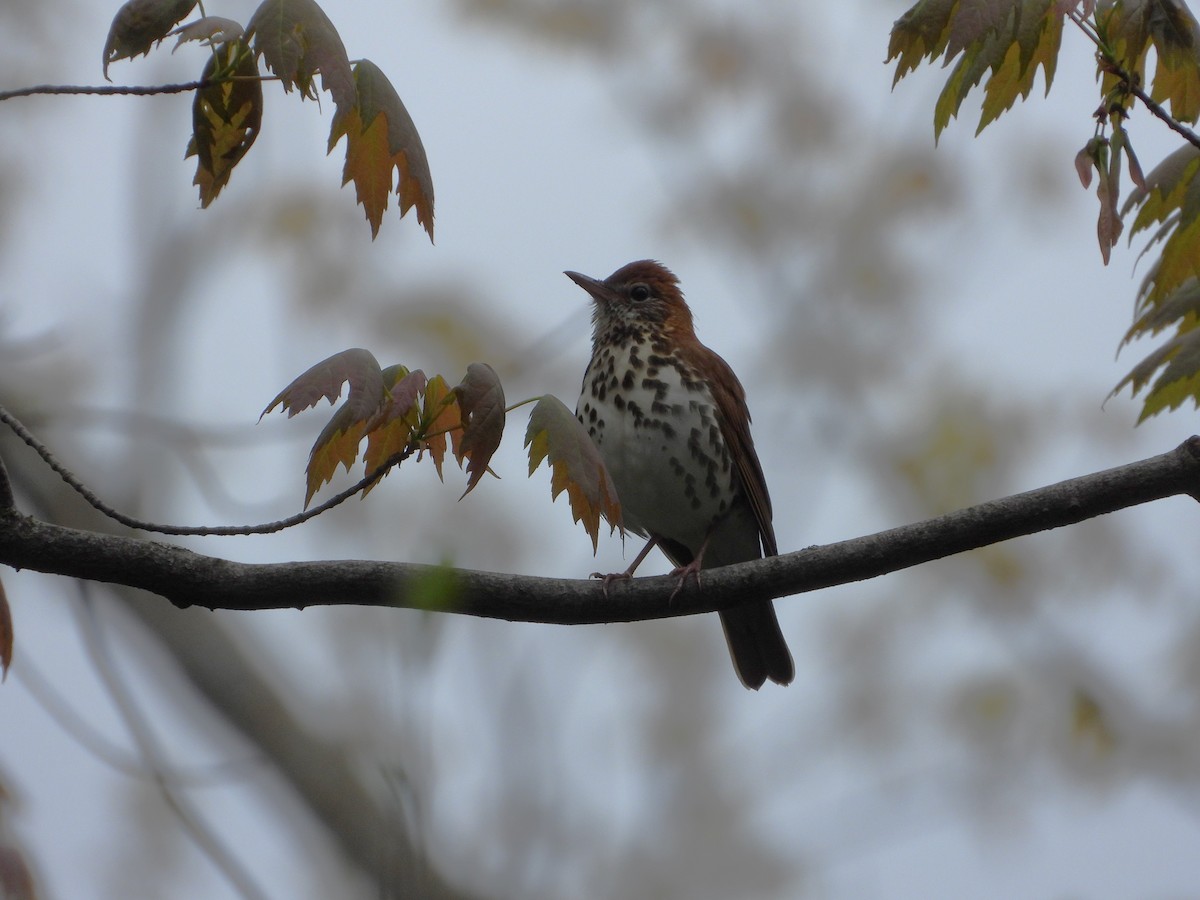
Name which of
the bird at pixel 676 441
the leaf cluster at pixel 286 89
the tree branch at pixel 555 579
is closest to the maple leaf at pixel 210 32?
the leaf cluster at pixel 286 89

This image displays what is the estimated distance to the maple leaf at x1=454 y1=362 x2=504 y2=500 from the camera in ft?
10.0

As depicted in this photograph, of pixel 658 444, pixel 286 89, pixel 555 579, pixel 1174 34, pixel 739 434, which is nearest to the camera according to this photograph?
pixel 286 89

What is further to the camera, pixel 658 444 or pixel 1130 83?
pixel 658 444

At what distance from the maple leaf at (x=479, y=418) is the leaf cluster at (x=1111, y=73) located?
1352 millimetres

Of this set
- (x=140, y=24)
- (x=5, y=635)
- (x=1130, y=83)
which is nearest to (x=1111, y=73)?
Result: (x=1130, y=83)

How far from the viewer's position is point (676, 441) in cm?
545

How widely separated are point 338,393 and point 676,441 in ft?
8.70

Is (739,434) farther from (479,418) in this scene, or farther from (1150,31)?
→ (479,418)

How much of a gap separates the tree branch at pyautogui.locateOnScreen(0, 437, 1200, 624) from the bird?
1.41 metres

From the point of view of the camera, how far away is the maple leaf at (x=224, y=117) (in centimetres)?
299

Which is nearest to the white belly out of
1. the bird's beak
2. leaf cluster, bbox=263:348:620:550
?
the bird's beak

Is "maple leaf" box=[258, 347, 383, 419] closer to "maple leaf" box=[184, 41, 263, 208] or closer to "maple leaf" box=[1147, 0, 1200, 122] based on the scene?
"maple leaf" box=[184, 41, 263, 208]

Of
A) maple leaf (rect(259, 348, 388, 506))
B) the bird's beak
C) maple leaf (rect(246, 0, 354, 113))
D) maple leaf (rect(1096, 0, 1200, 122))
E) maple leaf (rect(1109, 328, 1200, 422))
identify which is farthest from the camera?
the bird's beak

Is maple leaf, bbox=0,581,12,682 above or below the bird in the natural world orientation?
below
